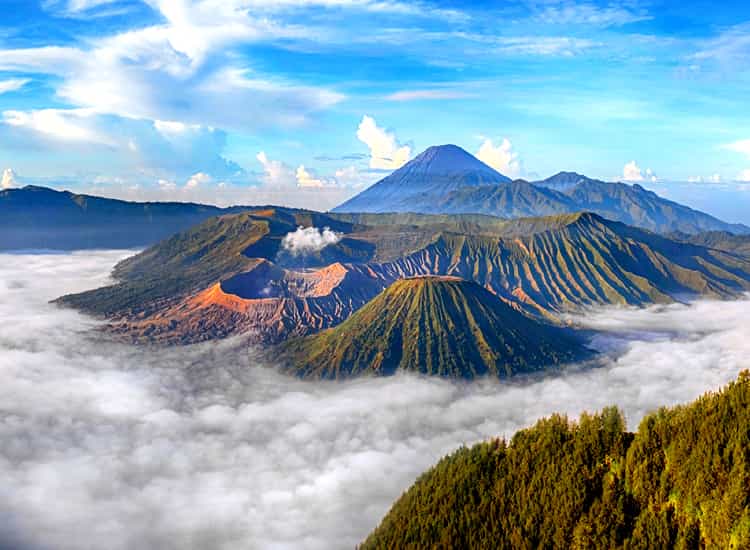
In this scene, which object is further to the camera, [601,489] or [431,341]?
[431,341]

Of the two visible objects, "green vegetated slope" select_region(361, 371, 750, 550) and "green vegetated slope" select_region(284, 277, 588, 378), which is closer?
"green vegetated slope" select_region(361, 371, 750, 550)

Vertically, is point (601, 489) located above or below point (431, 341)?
above

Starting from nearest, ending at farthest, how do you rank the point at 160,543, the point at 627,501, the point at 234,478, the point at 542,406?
the point at 627,501
the point at 160,543
the point at 234,478
the point at 542,406

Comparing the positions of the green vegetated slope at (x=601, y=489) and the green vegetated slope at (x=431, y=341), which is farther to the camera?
the green vegetated slope at (x=431, y=341)

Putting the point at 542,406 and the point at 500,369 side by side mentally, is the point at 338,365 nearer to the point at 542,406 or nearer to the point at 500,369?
the point at 500,369

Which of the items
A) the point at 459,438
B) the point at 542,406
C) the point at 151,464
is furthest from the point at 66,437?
the point at 542,406
